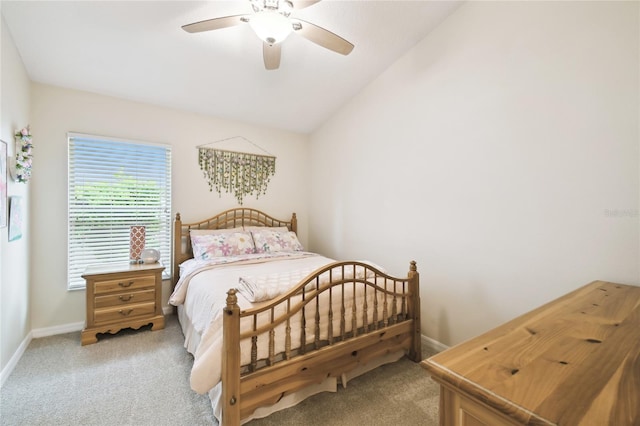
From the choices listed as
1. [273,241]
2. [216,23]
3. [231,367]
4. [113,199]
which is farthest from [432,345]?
[113,199]

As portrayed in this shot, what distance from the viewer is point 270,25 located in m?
1.61

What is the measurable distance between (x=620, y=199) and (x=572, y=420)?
1.72m

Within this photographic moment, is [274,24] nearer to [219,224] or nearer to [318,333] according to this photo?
[318,333]

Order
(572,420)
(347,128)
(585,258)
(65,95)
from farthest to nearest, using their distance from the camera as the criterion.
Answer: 1. (347,128)
2. (65,95)
3. (585,258)
4. (572,420)

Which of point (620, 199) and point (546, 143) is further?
point (546, 143)

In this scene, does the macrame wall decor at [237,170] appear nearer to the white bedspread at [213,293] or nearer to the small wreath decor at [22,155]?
the white bedspread at [213,293]

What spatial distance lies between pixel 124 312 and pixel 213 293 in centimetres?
141

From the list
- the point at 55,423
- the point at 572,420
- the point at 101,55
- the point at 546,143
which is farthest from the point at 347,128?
the point at 55,423

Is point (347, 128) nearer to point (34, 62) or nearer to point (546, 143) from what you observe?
point (546, 143)

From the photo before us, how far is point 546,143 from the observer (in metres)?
1.86

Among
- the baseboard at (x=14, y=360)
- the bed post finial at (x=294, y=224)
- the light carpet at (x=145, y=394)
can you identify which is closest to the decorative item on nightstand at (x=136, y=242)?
the light carpet at (x=145, y=394)

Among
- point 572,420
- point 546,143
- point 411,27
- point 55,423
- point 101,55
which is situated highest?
point 411,27

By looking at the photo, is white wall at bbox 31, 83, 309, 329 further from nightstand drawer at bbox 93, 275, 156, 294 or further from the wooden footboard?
the wooden footboard

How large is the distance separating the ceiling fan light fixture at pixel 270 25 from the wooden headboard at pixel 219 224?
2.41m
